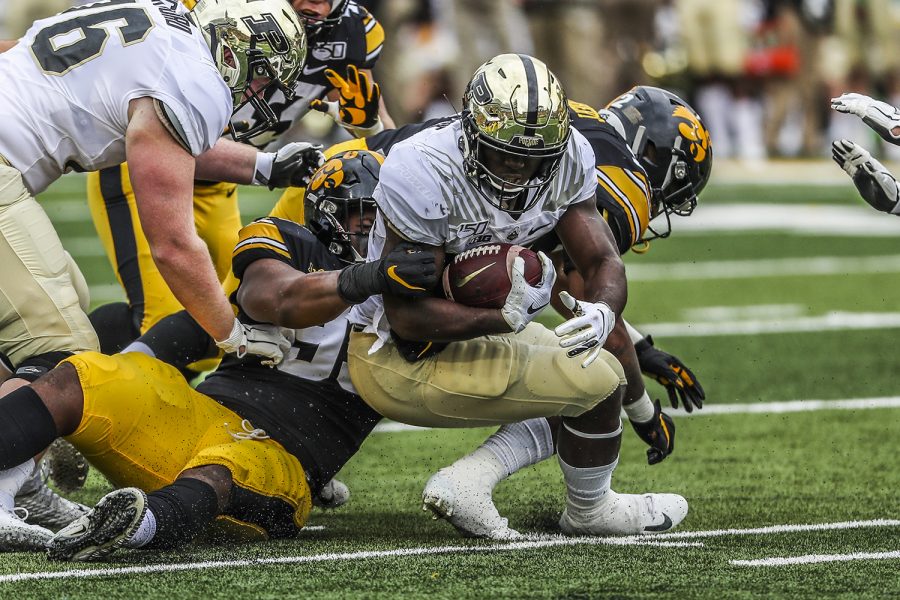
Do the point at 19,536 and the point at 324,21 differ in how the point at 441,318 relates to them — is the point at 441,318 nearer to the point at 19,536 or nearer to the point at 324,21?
the point at 19,536

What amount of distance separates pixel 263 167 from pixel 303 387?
899 millimetres

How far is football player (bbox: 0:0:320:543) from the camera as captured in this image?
409 cm

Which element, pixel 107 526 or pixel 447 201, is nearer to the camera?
pixel 107 526

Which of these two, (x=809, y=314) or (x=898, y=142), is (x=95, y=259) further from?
(x=898, y=142)

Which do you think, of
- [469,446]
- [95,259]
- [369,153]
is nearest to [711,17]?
[95,259]

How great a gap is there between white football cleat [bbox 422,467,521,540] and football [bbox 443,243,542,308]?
54 centimetres

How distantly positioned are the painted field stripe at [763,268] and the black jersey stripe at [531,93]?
6.83 metres

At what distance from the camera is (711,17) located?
17.1 meters

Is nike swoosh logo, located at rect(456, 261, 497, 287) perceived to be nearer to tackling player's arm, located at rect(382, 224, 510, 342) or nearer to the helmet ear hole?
tackling player's arm, located at rect(382, 224, 510, 342)

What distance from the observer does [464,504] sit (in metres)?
4.21

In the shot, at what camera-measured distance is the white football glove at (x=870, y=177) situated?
15.3 feet

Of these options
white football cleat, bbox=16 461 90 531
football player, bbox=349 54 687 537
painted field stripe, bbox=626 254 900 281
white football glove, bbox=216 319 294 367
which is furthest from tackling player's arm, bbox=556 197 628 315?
painted field stripe, bbox=626 254 900 281

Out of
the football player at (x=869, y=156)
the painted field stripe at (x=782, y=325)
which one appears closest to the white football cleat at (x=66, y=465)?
the football player at (x=869, y=156)

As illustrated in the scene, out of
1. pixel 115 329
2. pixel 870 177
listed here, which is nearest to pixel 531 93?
pixel 870 177
